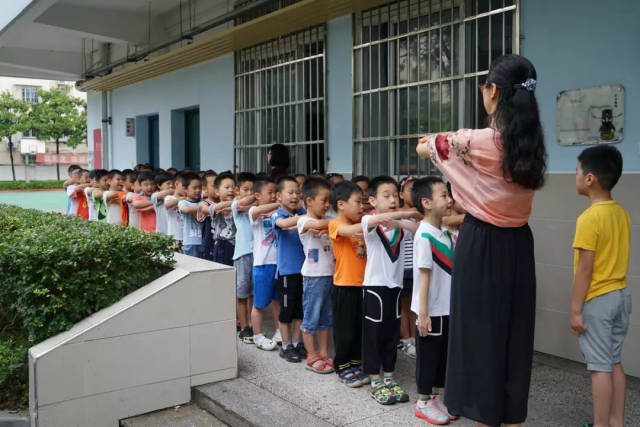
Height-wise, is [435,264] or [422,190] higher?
[422,190]

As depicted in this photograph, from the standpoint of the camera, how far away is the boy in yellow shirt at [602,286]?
321cm

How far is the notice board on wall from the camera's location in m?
4.38

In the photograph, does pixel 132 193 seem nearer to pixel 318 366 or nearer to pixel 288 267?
pixel 288 267

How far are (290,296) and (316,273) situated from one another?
45 centimetres

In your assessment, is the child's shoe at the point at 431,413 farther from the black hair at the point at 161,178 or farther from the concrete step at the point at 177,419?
the black hair at the point at 161,178

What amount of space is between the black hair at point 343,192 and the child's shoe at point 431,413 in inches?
53.7

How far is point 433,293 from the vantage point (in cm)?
357

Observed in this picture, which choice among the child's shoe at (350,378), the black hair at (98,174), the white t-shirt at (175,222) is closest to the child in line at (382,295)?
the child's shoe at (350,378)

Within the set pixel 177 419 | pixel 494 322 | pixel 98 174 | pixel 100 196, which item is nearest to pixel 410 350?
pixel 177 419

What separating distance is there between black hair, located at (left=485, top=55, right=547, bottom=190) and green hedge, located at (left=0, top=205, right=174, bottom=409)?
269cm

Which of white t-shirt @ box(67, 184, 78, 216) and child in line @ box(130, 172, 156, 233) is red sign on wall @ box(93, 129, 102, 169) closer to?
white t-shirt @ box(67, 184, 78, 216)

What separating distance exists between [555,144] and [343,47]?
3160mm

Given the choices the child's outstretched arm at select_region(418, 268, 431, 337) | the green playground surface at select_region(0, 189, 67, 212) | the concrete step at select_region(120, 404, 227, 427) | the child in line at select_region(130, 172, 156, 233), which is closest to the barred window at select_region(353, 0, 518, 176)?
the child in line at select_region(130, 172, 156, 233)

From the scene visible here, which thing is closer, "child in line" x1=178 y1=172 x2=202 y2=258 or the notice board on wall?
the notice board on wall
